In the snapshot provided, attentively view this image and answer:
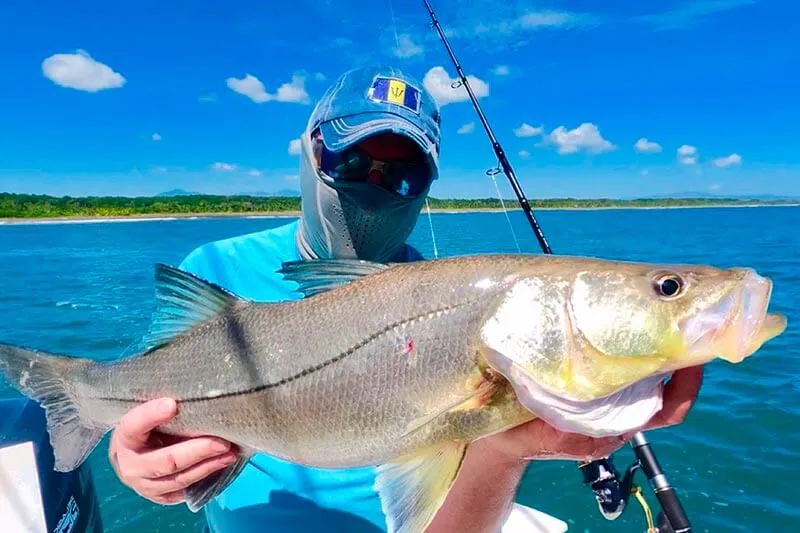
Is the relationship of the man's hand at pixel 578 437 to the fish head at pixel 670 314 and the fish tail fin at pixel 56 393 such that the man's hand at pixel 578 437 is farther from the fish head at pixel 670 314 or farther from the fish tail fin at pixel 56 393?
the fish tail fin at pixel 56 393

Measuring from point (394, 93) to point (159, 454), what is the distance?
70.1 inches

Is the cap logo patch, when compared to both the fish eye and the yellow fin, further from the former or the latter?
the yellow fin

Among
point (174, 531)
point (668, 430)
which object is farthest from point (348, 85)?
point (668, 430)

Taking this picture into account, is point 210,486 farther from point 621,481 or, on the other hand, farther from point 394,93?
point 621,481

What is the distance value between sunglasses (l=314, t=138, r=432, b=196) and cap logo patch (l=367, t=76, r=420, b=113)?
0.88ft

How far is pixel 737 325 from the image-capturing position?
1.57 meters

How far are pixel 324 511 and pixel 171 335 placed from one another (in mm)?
1010

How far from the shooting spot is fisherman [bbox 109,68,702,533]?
2.02 m

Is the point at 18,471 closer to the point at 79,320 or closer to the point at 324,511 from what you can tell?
the point at 324,511

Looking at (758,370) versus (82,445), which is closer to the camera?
(82,445)

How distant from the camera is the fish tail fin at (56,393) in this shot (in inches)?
94.0

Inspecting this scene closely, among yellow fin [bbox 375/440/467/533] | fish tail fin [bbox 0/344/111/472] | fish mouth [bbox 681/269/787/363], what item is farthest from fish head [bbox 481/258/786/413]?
fish tail fin [bbox 0/344/111/472]

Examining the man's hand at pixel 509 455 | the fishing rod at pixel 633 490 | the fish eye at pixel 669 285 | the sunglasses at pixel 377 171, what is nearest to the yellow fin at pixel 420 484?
the man's hand at pixel 509 455

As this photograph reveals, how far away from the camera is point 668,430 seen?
816cm
